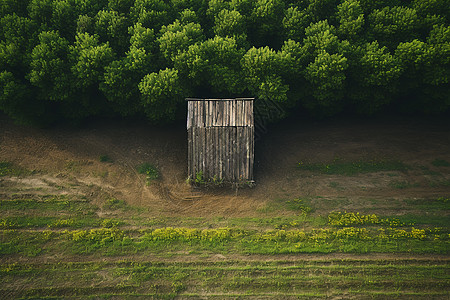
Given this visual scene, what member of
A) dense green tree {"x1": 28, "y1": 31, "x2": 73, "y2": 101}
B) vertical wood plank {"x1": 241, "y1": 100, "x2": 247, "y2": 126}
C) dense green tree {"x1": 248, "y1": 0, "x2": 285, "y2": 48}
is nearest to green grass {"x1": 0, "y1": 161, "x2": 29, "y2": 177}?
dense green tree {"x1": 28, "y1": 31, "x2": 73, "y2": 101}

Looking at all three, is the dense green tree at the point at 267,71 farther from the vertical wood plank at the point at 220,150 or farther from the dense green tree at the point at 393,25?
the dense green tree at the point at 393,25

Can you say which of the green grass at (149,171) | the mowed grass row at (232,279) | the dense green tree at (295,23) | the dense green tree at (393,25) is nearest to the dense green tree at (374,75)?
the dense green tree at (393,25)

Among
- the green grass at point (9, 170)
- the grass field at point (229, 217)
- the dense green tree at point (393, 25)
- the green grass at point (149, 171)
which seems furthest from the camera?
the green grass at point (149, 171)

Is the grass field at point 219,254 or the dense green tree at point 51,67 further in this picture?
the dense green tree at point 51,67

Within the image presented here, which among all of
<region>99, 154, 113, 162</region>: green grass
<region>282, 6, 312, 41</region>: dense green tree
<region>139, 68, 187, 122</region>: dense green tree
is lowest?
<region>99, 154, 113, 162</region>: green grass

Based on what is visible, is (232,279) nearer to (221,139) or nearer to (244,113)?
(221,139)

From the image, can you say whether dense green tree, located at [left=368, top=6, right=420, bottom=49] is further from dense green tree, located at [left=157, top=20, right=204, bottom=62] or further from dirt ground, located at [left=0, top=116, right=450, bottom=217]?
dense green tree, located at [left=157, top=20, right=204, bottom=62]

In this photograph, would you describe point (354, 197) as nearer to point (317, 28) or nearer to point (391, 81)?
point (391, 81)

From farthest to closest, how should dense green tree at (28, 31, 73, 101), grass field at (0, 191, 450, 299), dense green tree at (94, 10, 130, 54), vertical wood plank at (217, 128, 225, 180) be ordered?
1. dense green tree at (94, 10, 130, 54)
2. dense green tree at (28, 31, 73, 101)
3. vertical wood plank at (217, 128, 225, 180)
4. grass field at (0, 191, 450, 299)
